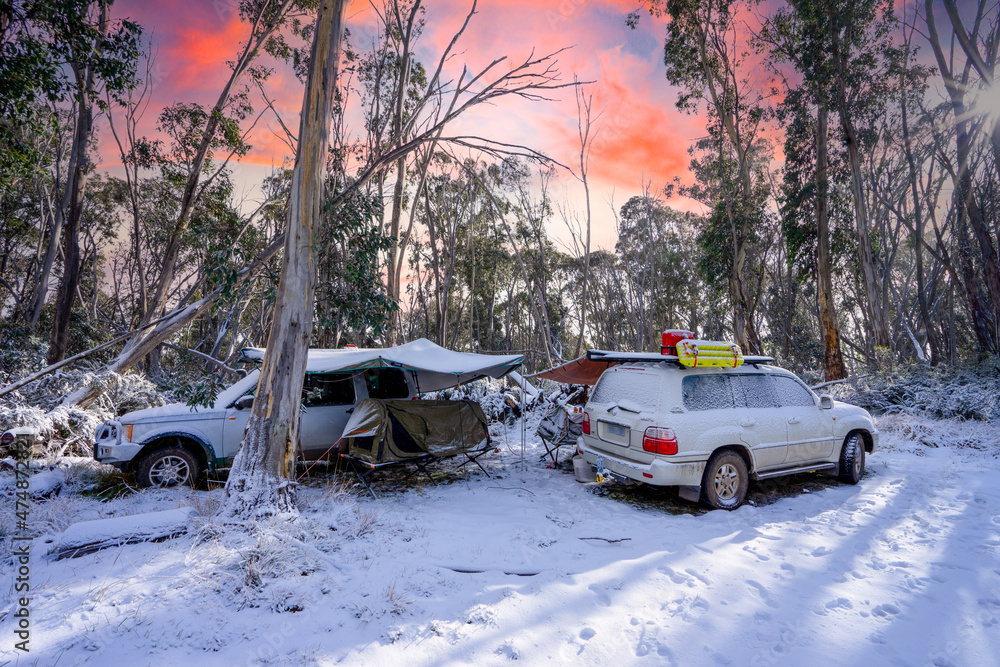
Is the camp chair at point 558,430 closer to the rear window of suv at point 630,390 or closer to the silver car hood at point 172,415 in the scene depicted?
the rear window of suv at point 630,390

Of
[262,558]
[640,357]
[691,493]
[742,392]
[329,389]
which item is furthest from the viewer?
[329,389]

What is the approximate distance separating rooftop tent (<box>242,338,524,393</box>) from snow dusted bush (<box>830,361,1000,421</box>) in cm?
1049

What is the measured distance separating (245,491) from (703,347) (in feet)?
16.6

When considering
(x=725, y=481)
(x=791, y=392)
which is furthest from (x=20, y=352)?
(x=791, y=392)

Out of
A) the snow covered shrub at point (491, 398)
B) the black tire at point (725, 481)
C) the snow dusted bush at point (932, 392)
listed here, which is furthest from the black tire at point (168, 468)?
the snow dusted bush at point (932, 392)

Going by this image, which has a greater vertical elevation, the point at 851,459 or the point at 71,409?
the point at 71,409

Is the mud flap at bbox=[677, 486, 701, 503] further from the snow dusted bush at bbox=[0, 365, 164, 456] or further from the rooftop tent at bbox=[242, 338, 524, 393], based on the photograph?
the snow dusted bush at bbox=[0, 365, 164, 456]

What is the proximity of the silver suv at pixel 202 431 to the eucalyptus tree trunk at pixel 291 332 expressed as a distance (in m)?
1.41

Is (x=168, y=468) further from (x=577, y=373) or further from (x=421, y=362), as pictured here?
(x=577, y=373)

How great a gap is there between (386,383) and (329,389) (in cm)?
90

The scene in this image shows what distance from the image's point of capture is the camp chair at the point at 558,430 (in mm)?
7860

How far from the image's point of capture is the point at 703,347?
5.42 m

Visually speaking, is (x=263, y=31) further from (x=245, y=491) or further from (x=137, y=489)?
(x=245, y=491)

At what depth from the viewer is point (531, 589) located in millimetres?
3418
